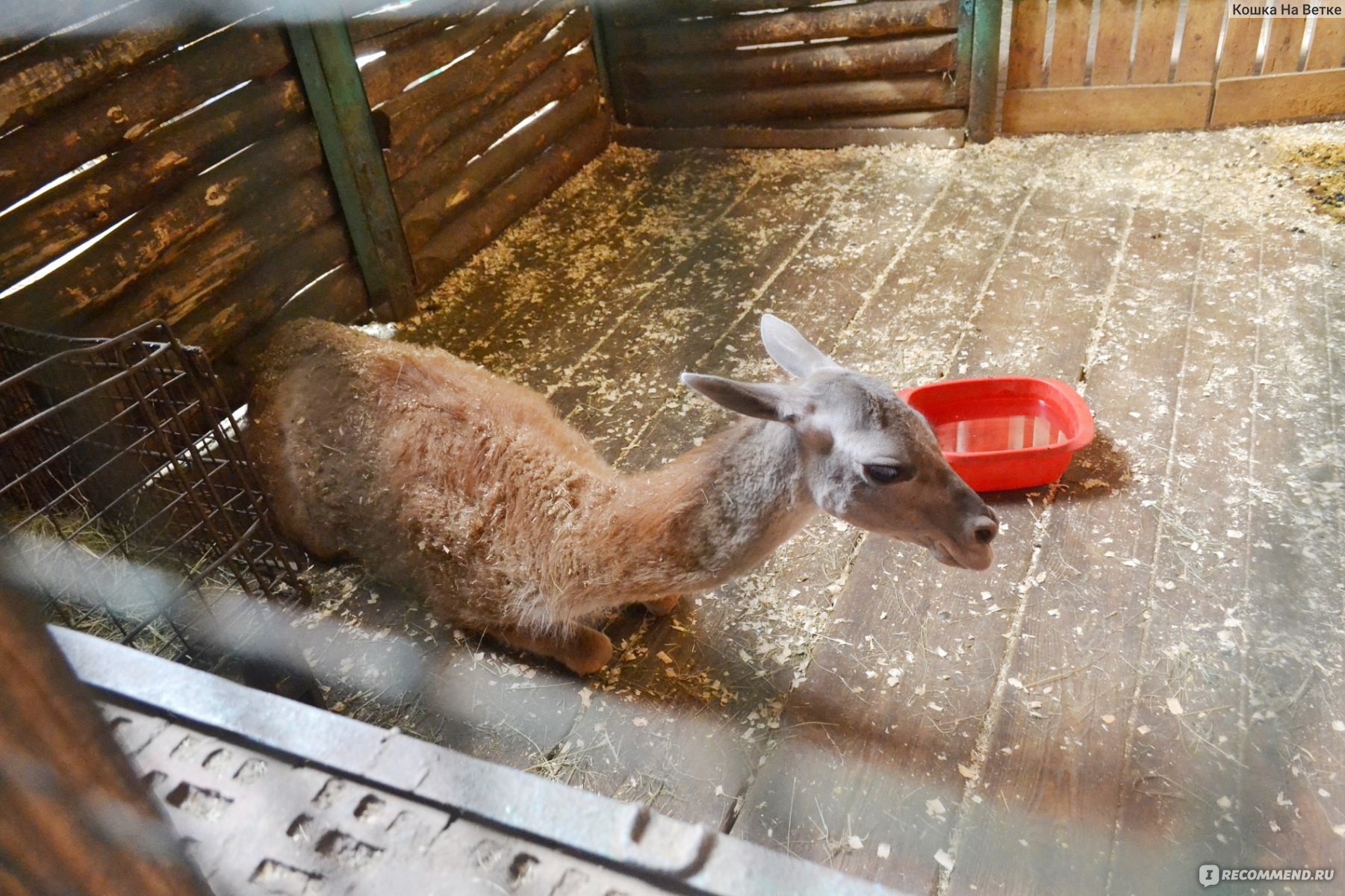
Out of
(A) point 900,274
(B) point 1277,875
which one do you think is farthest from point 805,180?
(B) point 1277,875

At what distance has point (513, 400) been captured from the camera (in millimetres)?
3227

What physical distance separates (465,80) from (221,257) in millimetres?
2014

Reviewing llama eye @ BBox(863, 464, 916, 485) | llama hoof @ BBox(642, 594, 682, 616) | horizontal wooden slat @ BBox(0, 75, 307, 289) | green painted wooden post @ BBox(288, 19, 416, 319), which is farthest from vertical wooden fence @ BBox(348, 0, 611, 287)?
llama eye @ BBox(863, 464, 916, 485)

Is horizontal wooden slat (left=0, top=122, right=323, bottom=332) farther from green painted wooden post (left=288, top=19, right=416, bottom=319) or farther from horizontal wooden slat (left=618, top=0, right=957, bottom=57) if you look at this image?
horizontal wooden slat (left=618, top=0, right=957, bottom=57)

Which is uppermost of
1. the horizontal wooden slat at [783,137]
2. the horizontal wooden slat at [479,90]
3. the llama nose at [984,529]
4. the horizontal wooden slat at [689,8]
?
the horizontal wooden slat at [689,8]

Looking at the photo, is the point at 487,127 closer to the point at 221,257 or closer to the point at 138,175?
the point at 221,257

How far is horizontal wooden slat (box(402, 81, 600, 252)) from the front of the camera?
5.09 meters

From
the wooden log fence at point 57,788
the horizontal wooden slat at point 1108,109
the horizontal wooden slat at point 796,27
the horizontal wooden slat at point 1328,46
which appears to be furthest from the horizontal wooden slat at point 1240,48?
the wooden log fence at point 57,788

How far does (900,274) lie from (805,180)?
4.99ft

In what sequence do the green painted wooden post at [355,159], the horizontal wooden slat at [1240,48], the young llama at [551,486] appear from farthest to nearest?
the horizontal wooden slat at [1240,48], the green painted wooden post at [355,159], the young llama at [551,486]

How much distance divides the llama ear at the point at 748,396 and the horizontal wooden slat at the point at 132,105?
2611 millimetres

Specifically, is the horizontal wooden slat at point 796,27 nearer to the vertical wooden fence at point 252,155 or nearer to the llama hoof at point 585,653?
the vertical wooden fence at point 252,155

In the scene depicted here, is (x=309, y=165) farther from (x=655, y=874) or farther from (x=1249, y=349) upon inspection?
(x=1249, y=349)

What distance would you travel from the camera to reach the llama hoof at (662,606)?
302 cm
